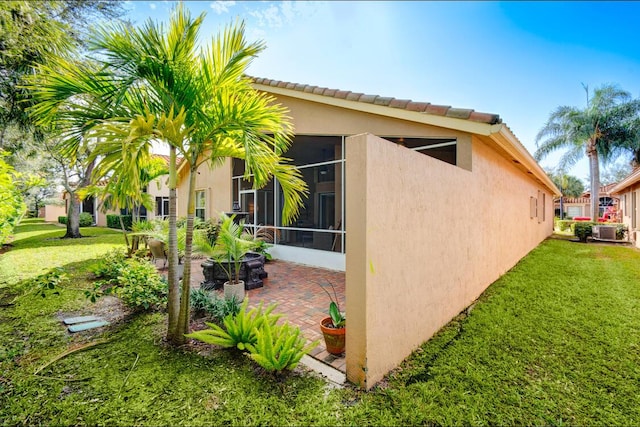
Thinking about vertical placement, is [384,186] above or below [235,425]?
above

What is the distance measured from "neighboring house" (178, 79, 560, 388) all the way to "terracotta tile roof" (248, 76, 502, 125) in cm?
2

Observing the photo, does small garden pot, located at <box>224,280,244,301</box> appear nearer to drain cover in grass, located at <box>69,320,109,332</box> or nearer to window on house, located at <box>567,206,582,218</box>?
drain cover in grass, located at <box>69,320,109,332</box>

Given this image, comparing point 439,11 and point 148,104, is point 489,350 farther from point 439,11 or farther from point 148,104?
point 439,11

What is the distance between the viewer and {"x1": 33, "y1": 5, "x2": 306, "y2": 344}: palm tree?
11.3 ft

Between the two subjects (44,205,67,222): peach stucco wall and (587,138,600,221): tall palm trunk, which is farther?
(44,205,67,222): peach stucco wall

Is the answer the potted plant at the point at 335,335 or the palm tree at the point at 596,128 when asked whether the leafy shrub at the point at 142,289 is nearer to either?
the potted plant at the point at 335,335

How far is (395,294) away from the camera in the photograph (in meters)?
3.48

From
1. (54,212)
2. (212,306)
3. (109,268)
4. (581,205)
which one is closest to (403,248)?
(212,306)

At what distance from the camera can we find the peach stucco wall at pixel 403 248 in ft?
9.97

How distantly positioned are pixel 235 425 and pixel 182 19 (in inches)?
179

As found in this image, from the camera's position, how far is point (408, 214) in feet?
12.3

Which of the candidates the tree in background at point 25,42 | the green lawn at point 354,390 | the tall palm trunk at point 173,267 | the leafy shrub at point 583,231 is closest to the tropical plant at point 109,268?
the green lawn at point 354,390

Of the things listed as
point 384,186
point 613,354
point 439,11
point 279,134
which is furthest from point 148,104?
point 613,354

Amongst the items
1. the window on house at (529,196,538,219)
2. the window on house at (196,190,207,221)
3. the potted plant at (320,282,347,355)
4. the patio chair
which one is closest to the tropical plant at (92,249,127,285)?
the patio chair
